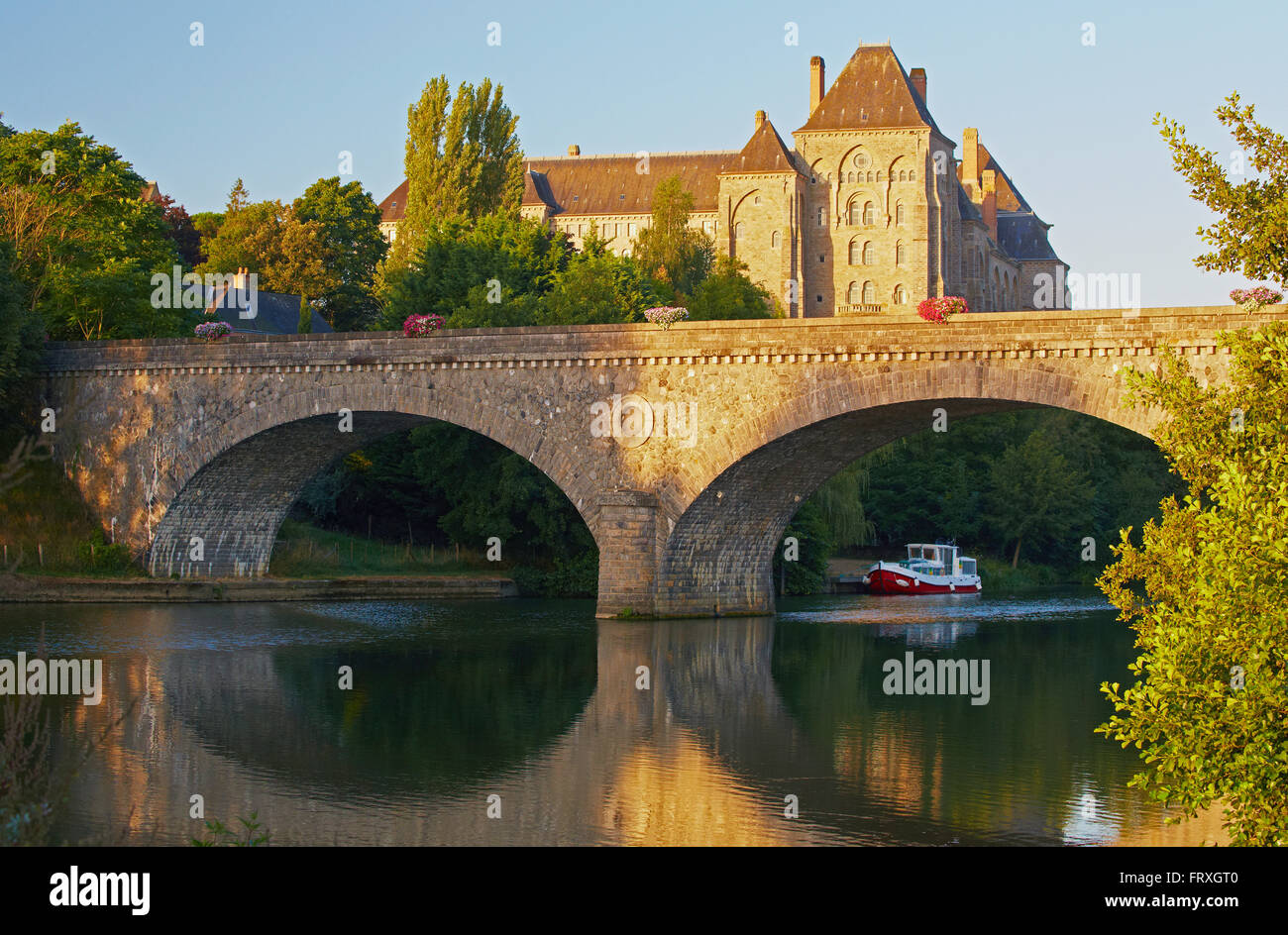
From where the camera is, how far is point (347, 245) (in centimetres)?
8050

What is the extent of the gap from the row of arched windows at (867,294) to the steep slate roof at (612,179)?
14242mm

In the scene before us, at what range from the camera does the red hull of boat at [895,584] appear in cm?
4975

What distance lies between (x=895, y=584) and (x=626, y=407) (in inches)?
739

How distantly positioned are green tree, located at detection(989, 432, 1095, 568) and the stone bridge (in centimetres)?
2225

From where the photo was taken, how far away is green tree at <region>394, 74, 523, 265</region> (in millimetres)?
72250

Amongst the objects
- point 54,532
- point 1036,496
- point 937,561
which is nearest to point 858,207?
point 1036,496

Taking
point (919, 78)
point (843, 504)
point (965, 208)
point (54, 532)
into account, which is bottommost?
point (54, 532)

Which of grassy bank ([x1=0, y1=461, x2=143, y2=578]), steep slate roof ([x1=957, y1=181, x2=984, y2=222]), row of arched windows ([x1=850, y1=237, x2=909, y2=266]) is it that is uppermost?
steep slate roof ([x1=957, y1=181, x2=984, y2=222])

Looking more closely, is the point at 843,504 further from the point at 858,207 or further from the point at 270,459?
the point at 858,207

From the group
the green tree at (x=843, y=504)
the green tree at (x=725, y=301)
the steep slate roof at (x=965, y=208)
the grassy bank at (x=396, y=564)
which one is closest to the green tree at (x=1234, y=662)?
the grassy bank at (x=396, y=564)

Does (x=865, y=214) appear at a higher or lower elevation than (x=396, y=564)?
higher

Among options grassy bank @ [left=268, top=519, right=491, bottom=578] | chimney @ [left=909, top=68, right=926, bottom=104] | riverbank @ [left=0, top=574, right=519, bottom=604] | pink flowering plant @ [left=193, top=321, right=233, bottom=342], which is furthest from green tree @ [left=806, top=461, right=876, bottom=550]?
chimney @ [left=909, top=68, right=926, bottom=104]

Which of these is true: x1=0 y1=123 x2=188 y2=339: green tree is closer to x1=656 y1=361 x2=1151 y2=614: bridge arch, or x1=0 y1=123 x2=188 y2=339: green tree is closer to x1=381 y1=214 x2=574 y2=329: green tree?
x1=381 y1=214 x2=574 y2=329: green tree

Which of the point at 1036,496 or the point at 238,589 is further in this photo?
the point at 1036,496
